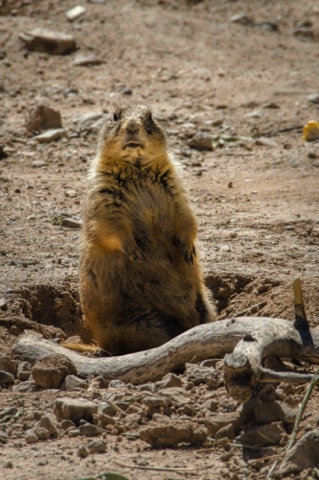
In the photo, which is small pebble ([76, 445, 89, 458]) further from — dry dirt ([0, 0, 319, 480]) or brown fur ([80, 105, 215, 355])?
brown fur ([80, 105, 215, 355])

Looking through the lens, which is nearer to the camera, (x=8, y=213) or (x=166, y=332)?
(x=166, y=332)

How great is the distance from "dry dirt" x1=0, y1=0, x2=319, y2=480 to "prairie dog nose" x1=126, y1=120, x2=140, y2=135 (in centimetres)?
132

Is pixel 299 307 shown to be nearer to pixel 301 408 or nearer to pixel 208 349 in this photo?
pixel 208 349

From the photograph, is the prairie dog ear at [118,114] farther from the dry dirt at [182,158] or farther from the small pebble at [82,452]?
the small pebble at [82,452]

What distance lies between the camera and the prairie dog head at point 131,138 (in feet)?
21.6

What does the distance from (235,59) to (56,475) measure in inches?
397

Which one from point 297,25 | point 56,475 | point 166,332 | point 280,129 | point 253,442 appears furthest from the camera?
point 297,25

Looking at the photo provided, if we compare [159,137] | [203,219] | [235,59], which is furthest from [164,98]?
[159,137]

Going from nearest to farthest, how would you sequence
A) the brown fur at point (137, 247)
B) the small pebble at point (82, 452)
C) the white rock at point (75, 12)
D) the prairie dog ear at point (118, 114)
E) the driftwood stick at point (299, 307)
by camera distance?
the small pebble at point (82, 452)
the driftwood stick at point (299, 307)
the brown fur at point (137, 247)
the prairie dog ear at point (118, 114)
the white rock at point (75, 12)

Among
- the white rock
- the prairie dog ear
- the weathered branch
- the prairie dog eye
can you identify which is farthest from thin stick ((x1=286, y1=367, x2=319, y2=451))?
the white rock

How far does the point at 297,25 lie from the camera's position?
1478cm

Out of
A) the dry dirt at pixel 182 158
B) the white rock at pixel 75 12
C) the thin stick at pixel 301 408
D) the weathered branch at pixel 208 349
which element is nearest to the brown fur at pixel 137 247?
the dry dirt at pixel 182 158

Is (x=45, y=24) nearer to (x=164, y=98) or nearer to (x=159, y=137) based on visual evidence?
(x=164, y=98)

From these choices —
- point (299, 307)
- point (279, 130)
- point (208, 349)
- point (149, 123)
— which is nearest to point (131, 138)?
point (149, 123)
